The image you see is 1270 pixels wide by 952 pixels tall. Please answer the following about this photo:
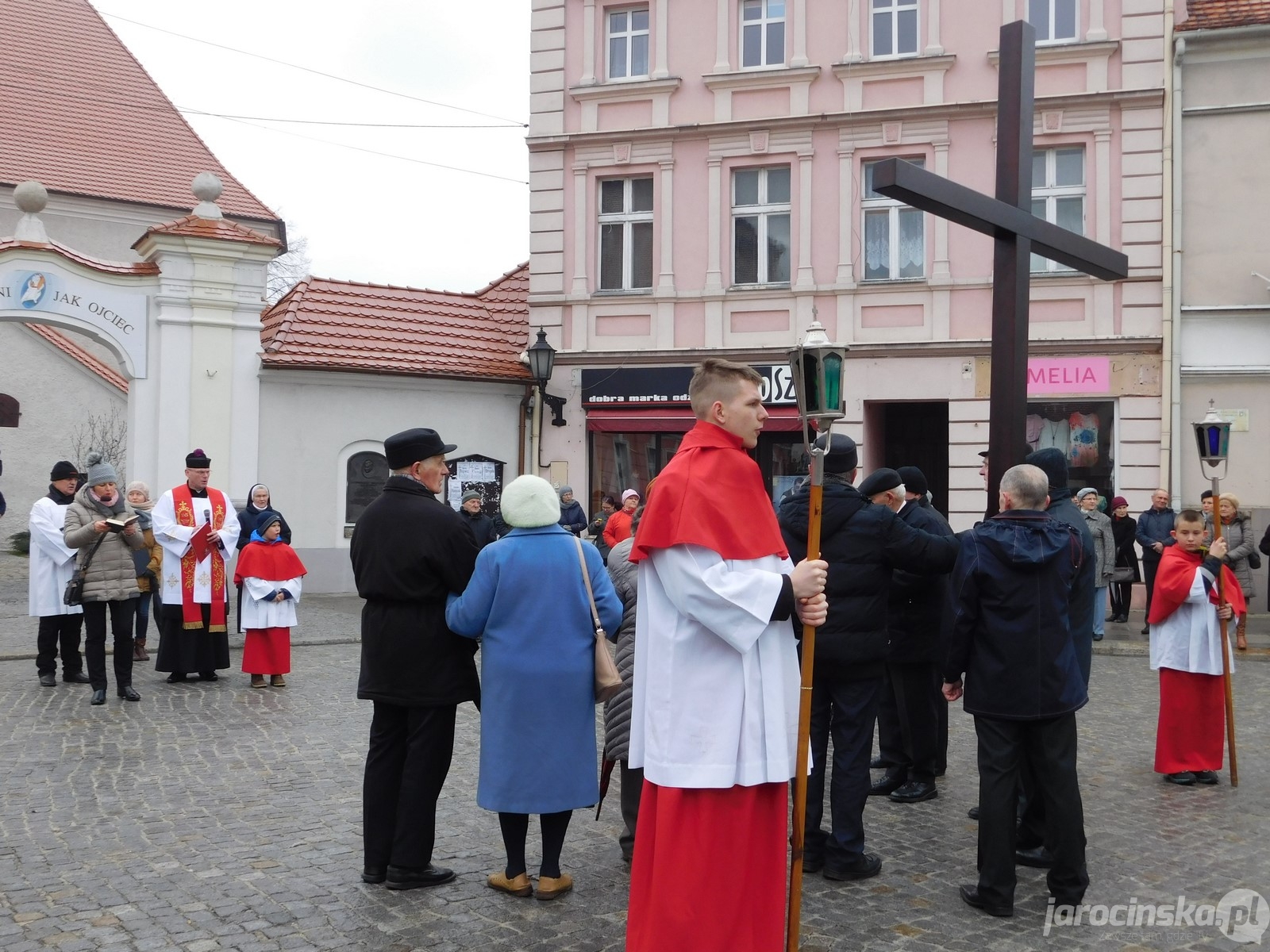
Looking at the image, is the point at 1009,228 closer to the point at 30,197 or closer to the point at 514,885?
the point at 514,885

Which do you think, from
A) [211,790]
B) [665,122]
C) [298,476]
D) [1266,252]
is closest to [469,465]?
[298,476]

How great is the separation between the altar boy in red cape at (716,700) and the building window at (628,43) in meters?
17.2

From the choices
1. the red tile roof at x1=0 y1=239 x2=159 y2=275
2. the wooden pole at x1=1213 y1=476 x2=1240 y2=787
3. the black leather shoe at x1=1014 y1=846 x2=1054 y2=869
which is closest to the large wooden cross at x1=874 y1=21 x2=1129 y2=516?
the black leather shoe at x1=1014 y1=846 x2=1054 y2=869

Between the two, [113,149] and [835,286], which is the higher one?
[113,149]

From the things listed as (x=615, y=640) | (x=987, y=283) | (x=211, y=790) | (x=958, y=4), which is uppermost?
Result: (x=958, y=4)

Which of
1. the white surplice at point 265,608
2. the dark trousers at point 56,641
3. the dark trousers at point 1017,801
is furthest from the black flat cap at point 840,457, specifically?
the dark trousers at point 56,641

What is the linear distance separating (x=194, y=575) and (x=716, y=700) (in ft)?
26.7

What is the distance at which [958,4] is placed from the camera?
61.4ft

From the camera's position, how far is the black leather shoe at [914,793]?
7.12 meters

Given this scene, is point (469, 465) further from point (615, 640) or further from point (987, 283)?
point (615, 640)

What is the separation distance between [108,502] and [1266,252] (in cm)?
1498

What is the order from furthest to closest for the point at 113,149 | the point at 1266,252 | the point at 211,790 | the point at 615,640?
the point at 113,149 → the point at 1266,252 → the point at 211,790 → the point at 615,640

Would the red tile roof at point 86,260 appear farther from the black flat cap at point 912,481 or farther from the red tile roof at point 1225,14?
the red tile roof at point 1225,14

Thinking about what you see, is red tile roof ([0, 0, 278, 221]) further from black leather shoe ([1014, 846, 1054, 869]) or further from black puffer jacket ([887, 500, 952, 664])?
black leather shoe ([1014, 846, 1054, 869])
